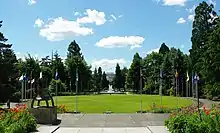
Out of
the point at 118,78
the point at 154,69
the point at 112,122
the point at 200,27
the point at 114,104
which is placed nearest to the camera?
the point at 112,122

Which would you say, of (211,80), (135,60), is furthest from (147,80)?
(211,80)

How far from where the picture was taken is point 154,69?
121250 mm

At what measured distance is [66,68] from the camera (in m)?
123

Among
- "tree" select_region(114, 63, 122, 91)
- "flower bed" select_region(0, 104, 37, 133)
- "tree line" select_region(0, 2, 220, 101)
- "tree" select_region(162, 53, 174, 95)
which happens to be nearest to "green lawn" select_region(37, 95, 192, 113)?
"tree line" select_region(0, 2, 220, 101)

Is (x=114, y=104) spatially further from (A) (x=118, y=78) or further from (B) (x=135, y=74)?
(A) (x=118, y=78)

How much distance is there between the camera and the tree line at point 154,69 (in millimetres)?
57094

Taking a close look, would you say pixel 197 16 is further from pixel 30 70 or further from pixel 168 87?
pixel 30 70

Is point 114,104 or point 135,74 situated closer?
point 114,104

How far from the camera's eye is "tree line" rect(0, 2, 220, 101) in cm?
5709

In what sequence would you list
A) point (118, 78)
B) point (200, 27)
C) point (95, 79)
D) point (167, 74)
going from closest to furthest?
point (200, 27), point (167, 74), point (95, 79), point (118, 78)

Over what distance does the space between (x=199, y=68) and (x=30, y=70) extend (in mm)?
42682

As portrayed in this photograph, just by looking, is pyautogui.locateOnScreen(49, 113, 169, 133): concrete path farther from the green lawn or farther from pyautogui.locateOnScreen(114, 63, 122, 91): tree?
pyautogui.locateOnScreen(114, 63, 122, 91): tree

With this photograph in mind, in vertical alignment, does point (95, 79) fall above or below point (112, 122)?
above

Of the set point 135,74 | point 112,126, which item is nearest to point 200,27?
point 135,74
